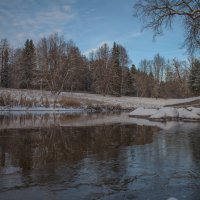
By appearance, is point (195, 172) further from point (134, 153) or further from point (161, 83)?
point (161, 83)

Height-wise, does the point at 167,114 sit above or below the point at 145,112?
below

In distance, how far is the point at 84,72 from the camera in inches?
2908

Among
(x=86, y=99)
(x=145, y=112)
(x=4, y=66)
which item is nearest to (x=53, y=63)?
(x=86, y=99)

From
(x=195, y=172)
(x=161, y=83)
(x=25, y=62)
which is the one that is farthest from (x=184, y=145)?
(x=161, y=83)

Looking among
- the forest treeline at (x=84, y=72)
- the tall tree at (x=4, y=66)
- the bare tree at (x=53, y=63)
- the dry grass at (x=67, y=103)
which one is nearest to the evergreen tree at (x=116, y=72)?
the forest treeline at (x=84, y=72)

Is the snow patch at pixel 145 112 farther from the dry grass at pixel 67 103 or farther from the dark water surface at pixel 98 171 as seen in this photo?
the dark water surface at pixel 98 171

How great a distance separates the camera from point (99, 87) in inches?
2496

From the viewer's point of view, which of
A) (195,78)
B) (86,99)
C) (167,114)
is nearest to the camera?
(167,114)

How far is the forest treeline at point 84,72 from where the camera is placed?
5206 cm

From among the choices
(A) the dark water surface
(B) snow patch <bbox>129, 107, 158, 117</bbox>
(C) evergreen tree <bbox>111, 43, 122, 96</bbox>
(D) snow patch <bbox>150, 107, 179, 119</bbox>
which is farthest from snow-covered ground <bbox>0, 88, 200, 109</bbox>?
(A) the dark water surface

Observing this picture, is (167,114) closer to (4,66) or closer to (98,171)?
(98,171)

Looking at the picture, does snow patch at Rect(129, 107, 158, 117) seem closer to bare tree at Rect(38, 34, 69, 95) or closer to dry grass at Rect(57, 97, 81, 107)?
dry grass at Rect(57, 97, 81, 107)

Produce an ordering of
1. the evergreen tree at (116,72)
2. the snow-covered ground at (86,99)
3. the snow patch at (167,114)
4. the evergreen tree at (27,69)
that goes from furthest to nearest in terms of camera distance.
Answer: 1. the evergreen tree at (116,72)
2. the evergreen tree at (27,69)
3. the snow-covered ground at (86,99)
4. the snow patch at (167,114)

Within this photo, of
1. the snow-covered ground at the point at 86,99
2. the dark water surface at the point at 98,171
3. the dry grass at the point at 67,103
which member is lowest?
the dark water surface at the point at 98,171
